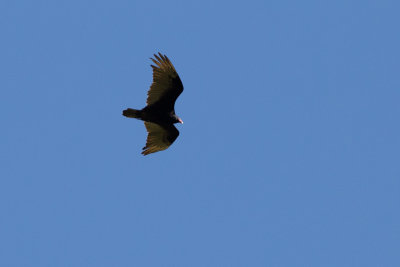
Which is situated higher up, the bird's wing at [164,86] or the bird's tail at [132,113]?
the bird's wing at [164,86]

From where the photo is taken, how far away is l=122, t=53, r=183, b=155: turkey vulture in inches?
828

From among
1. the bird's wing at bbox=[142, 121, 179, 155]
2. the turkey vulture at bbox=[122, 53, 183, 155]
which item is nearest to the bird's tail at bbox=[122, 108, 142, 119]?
the turkey vulture at bbox=[122, 53, 183, 155]

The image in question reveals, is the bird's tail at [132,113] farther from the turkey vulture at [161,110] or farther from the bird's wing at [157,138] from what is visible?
the bird's wing at [157,138]

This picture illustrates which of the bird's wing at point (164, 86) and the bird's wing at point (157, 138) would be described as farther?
the bird's wing at point (157, 138)

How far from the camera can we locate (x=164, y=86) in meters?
21.3

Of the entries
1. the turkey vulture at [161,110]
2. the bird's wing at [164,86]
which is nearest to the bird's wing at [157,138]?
the turkey vulture at [161,110]

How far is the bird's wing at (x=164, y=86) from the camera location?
824 inches

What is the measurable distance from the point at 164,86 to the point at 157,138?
193 centimetres

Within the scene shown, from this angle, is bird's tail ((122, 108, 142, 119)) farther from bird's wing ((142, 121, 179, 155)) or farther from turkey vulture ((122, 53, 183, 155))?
bird's wing ((142, 121, 179, 155))

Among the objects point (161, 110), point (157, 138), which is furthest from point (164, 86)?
point (157, 138)

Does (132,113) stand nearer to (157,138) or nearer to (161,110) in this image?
(161,110)

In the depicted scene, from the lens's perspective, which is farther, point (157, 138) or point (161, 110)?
point (157, 138)

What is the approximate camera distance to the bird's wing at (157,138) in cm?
2255

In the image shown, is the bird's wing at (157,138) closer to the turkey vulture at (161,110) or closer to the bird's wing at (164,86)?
the turkey vulture at (161,110)
